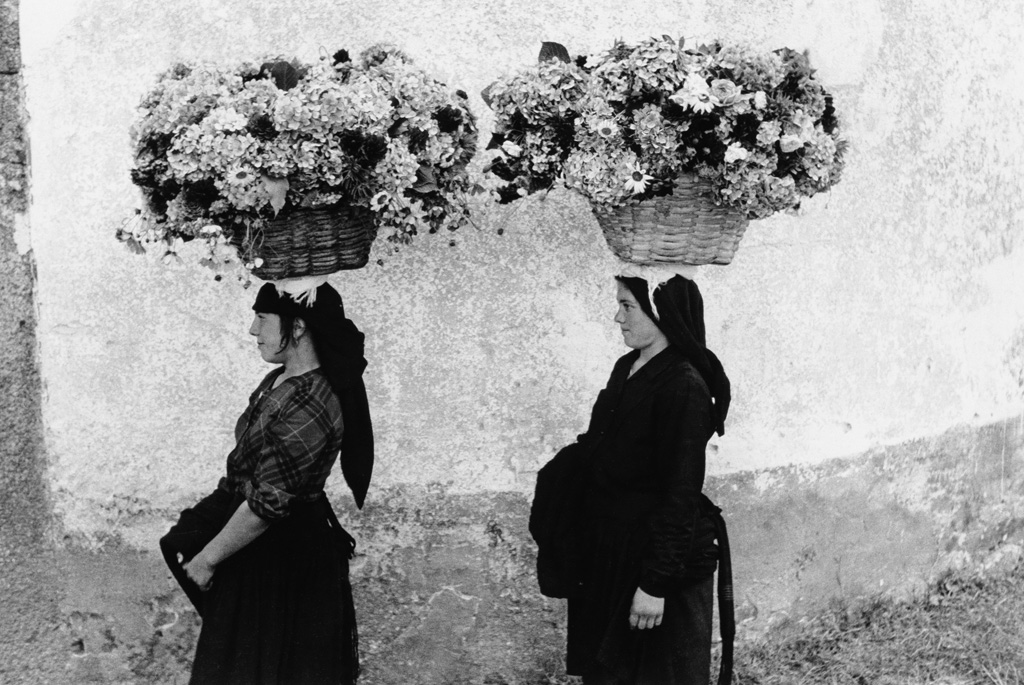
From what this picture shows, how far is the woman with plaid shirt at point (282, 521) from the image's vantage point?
11.3 ft

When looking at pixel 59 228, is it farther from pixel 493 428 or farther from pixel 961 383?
pixel 961 383

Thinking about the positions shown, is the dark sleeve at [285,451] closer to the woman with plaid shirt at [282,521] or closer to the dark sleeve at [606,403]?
the woman with plaid shirt at [282,521]

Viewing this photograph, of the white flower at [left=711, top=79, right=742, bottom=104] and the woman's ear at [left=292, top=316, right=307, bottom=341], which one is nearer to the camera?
the white flower at [left=711, top=79, right=742, bottom=104]

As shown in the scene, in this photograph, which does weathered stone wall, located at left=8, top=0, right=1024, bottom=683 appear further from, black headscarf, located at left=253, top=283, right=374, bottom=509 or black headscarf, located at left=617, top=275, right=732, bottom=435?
black headscarf, located at left=617, top=275, right=732, bottom=435

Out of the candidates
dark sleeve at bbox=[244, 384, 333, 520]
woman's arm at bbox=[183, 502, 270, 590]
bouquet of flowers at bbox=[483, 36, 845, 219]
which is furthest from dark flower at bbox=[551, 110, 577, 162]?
woman's arm at bbox=[183, 502, 270, 590]

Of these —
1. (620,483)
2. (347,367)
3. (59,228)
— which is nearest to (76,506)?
(59,228)

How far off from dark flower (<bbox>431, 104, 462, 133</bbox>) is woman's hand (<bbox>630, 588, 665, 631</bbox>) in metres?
1.55

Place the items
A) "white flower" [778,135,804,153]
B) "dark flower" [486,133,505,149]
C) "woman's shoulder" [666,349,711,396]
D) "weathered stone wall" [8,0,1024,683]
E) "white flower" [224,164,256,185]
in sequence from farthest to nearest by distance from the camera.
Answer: "weathered stone wall" [8,0,1024,683]
"dark flower" [486,133,505,149]
"woman's shoulder" [666,349,711,396]
"white flower" [778,135,804,153]
"white flower" [224,164,256,185]

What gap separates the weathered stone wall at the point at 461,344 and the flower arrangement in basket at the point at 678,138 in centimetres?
80

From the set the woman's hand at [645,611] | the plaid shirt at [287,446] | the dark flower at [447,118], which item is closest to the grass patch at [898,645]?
the woman's hand at [645,611]

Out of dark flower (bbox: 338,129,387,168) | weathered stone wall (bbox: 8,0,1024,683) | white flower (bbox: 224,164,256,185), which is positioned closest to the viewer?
white flower (bbox: 224,164,256,185)

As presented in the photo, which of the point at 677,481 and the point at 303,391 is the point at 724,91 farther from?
the point at 303,391

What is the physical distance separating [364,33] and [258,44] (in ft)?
1.27

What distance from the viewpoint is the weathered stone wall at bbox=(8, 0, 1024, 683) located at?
4340 millimetres
